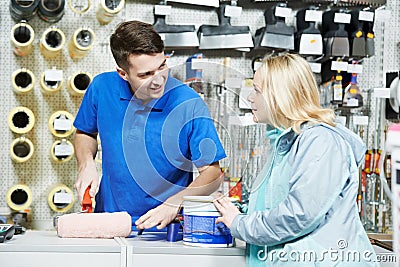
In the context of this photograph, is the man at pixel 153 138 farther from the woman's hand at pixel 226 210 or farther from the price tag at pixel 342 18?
the price tag at pixel 342 18

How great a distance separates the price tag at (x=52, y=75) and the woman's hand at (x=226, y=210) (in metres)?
1.71

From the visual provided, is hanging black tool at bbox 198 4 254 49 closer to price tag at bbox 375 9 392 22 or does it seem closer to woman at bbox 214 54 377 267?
price tag at bbox 375 9 392 22

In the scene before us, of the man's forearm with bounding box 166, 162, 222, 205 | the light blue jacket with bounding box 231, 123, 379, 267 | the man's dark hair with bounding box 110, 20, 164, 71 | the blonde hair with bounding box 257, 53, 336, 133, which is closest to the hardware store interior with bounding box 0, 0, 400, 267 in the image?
the man's dark hair with bounding box 110, 20, 164, 71

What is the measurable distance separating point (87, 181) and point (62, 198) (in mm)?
1116

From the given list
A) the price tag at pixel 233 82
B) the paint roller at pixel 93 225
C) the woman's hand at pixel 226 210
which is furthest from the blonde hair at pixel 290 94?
the paint roller at pixel 93 225

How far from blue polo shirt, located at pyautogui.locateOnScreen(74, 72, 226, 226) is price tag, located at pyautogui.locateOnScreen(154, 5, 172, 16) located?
1.14 m

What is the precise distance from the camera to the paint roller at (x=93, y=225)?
200 cm

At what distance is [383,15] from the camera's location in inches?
150

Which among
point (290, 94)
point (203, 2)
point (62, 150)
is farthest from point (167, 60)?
point (290, 94)

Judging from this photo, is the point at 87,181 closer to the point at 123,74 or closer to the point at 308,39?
the point at 123,74

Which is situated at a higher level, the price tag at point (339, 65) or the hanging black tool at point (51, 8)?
the hanging black tool at point (51, 8)

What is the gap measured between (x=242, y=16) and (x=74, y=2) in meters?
0.94

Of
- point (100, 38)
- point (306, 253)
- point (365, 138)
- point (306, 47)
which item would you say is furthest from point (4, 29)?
point (306, 253)

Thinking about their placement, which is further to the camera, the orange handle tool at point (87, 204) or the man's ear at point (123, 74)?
the man's ear at point (123, 74)
